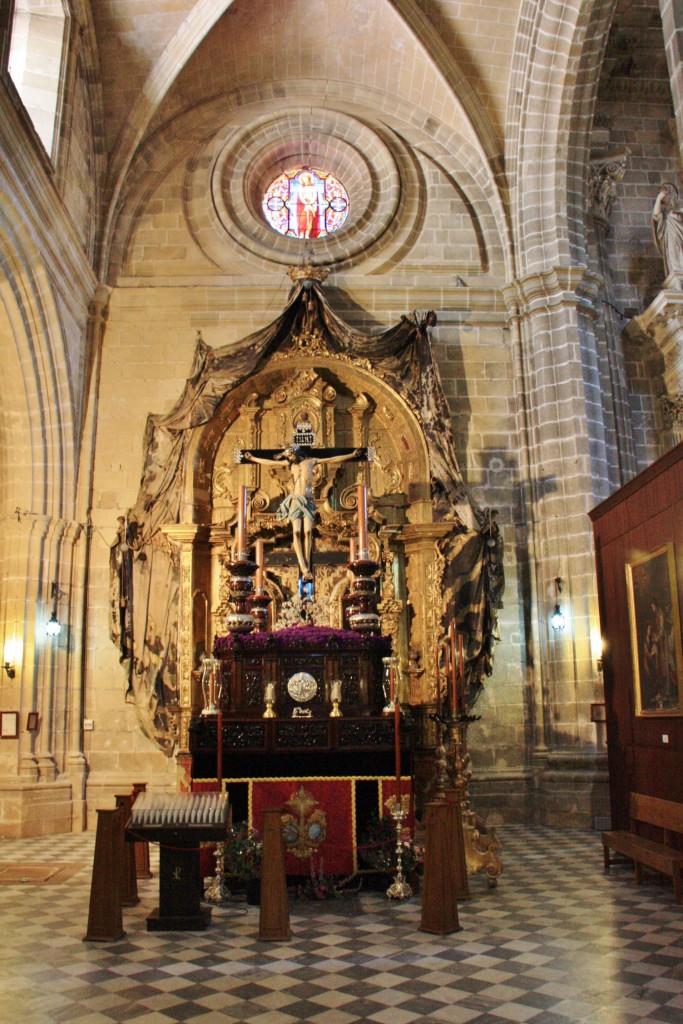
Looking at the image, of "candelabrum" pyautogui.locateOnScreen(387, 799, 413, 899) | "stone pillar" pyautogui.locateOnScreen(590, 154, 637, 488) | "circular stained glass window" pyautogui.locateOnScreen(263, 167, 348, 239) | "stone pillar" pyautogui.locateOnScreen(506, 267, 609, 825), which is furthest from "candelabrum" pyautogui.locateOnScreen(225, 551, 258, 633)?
"circular stained glass window" pyautogui.locateOnScreen(263, 167, 348, 239)

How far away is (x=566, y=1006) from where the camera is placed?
468 cm

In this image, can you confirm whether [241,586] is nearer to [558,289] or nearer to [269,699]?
[269,699]

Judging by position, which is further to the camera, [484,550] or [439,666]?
[484,550]

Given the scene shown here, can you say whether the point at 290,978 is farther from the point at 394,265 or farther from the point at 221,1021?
the point at 394,265

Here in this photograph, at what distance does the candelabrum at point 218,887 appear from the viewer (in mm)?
7199

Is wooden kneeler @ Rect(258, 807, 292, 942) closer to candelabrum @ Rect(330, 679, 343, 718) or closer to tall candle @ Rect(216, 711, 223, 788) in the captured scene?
tall candle @ Rect(216, 711, 223, 788)

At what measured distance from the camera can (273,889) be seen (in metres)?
6.18

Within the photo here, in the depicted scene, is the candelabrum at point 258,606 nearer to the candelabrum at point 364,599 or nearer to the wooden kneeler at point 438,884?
the candelabrum at point 364,599

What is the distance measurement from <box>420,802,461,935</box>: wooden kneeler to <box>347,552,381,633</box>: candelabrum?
2.57 meters

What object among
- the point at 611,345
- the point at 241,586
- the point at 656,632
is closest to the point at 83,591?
the point at 241,586

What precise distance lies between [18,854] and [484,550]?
23.0 feet

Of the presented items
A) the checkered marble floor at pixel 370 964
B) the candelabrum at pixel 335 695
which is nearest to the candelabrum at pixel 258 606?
the candelabrum at pixel 335 695

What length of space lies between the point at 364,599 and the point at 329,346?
5.61m

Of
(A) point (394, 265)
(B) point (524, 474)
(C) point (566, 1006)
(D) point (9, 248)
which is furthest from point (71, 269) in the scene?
(C) point (566, 1006)
